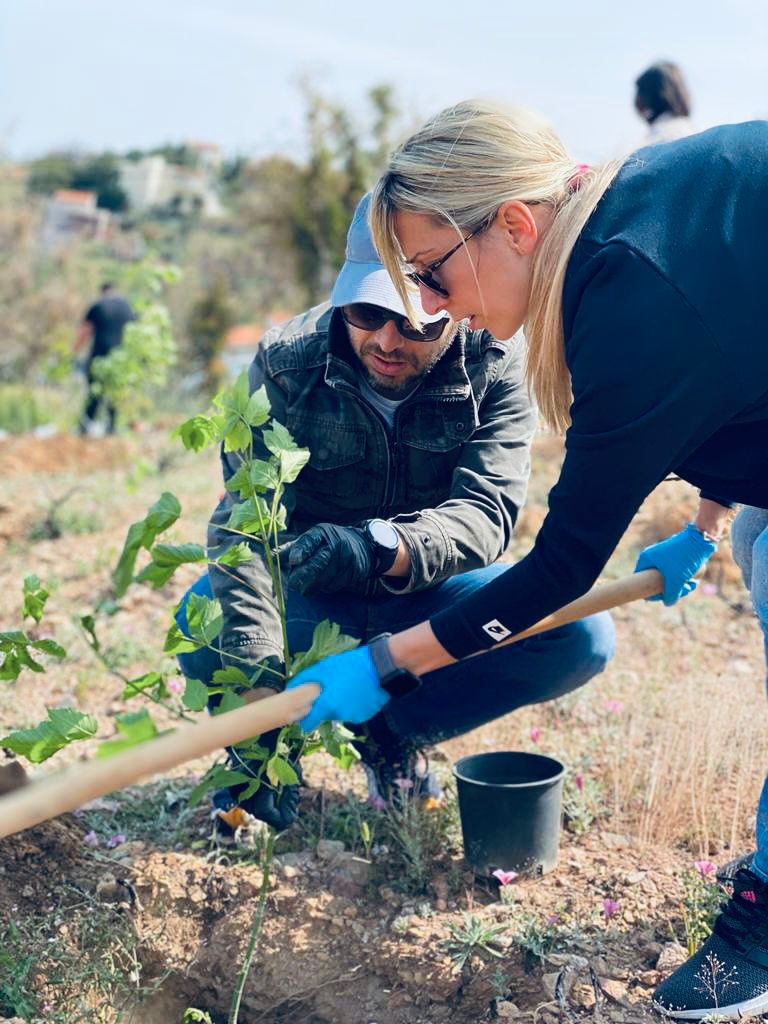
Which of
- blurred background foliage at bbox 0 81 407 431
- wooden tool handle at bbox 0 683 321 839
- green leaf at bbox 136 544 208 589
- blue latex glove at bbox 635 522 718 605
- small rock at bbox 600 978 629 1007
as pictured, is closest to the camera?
wooden tool handle at bbox 0 683 321 839

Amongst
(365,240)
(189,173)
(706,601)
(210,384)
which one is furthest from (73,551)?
(189,173)

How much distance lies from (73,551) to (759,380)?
424 centimetres

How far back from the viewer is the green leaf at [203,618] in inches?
72.6

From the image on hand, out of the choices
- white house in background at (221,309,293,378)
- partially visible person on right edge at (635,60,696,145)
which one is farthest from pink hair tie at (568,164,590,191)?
white house in background at (221,309,293,378)

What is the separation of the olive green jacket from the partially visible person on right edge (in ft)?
8.49

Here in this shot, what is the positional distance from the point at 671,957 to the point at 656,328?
1340mm

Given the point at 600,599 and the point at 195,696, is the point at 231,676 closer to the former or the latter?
the point at 195,696

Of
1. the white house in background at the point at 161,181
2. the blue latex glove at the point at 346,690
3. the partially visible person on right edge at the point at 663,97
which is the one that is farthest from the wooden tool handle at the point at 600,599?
the white house in background at the point at 161,181

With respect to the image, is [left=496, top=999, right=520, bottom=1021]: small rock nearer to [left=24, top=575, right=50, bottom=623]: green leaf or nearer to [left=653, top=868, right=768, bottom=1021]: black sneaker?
[left=653, top=868, right=768, bottom=1021]: black sneaker

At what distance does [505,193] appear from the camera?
1759 millimetres

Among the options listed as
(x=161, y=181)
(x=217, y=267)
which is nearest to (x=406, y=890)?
(x=217, y=267)

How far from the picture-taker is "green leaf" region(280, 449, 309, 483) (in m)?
1.81

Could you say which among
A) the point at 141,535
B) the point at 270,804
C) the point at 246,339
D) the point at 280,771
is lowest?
the point at 246,339

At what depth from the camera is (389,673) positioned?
1.85m
